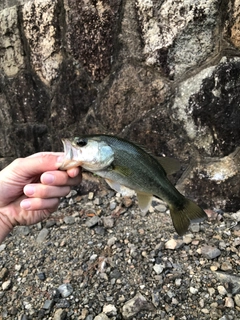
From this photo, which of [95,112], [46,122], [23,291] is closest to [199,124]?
[95,112]

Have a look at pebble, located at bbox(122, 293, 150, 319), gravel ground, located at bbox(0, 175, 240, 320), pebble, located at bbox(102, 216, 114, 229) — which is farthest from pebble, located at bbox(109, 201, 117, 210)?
pebble, located at bbox(122, 293, 150, 319)

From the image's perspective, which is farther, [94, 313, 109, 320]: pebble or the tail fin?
[94, 313, 109, 320]: pebble

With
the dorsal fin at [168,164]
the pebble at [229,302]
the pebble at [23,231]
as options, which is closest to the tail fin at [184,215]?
the dorsal fin at [168,164]

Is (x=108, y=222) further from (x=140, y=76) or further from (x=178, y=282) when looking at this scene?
(x=140, y=76)

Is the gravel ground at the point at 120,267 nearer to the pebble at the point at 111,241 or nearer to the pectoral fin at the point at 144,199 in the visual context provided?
the pebble at the point at 111,241

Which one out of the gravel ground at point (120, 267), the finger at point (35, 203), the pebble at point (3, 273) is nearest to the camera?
the finger at point (35, 203)

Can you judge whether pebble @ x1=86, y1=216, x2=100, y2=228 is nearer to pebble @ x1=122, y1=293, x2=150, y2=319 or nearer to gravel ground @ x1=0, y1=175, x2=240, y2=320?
gravel ground @ x1=0, y1=175, x2=240, y2=320
